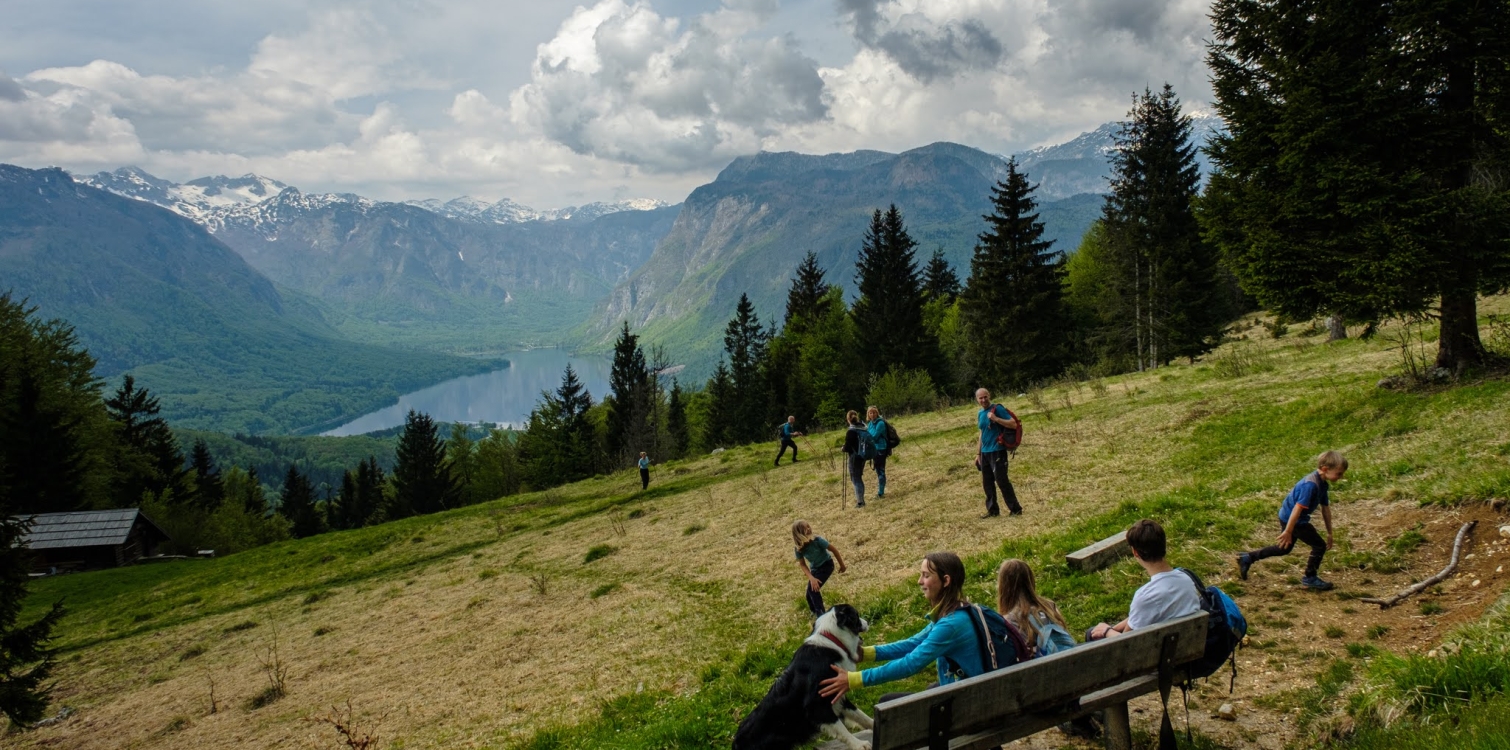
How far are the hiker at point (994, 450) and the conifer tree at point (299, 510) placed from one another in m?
82.9

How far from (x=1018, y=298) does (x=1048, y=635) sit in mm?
41040

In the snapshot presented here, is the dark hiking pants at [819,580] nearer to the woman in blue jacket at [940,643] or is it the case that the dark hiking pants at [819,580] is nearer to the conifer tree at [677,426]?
the woman in blue jacket at [940,643]

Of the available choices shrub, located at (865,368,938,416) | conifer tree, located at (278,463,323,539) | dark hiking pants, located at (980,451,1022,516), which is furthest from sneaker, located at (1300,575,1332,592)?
conifer tree, located at (278,463,323,539)

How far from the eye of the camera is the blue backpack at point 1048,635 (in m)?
5.68

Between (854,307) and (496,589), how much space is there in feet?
148

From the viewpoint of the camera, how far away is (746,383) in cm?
7219

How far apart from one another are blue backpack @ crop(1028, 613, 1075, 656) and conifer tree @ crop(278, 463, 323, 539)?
87.8m

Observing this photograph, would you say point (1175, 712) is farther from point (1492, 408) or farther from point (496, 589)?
point (496, 589)

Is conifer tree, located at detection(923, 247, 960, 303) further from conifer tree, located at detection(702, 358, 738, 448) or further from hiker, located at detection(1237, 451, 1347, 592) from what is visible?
hiker, located at detection(1237, 451, 1347, 592)

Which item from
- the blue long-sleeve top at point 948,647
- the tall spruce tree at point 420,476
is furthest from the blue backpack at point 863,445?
the tall spruce tree at point 420,476

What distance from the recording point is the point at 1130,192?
40.3 meters

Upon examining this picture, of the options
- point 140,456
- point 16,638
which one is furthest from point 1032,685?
point 140,456

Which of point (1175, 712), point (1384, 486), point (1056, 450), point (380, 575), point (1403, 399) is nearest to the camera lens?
point (1175, 712)

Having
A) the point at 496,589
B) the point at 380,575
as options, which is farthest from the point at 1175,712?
the point at 380,575
